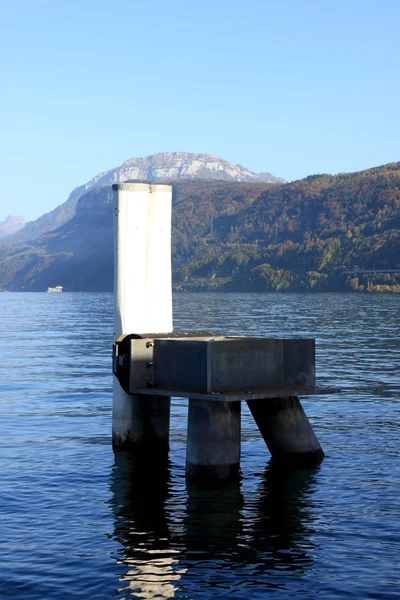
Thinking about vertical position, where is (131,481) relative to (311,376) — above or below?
below

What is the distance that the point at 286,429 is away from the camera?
1791cm

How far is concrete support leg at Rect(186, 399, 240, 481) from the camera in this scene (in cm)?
1644

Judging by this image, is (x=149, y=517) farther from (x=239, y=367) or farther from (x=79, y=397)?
(x=79, y=397)

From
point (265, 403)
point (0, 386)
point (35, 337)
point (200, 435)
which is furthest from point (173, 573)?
point (35, 337)

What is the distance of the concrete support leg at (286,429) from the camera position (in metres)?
17.7

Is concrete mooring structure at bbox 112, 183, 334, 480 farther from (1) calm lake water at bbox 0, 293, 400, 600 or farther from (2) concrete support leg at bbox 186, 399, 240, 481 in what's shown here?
(1) calm lake water at bbox 0, 293, 400, 600

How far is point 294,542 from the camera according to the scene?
536 inches

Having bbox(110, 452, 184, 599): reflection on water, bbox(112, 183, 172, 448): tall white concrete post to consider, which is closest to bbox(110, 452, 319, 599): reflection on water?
bbox(110, 452, 184, 599): reflection on water

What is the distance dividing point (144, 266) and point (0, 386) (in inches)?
628

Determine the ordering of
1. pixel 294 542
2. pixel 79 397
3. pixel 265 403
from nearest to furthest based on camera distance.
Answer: pixel 294 542
pixel 265 403
pixel 79 397

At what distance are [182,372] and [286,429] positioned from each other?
8.04ft

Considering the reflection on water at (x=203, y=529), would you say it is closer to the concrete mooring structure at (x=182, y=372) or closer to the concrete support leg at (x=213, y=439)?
the concrete support leg at (x=213, y=439)

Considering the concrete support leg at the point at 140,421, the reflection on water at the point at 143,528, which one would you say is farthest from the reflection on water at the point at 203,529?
the concrete support leg at the point at 140,421

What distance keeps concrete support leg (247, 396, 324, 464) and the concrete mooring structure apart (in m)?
0.02
